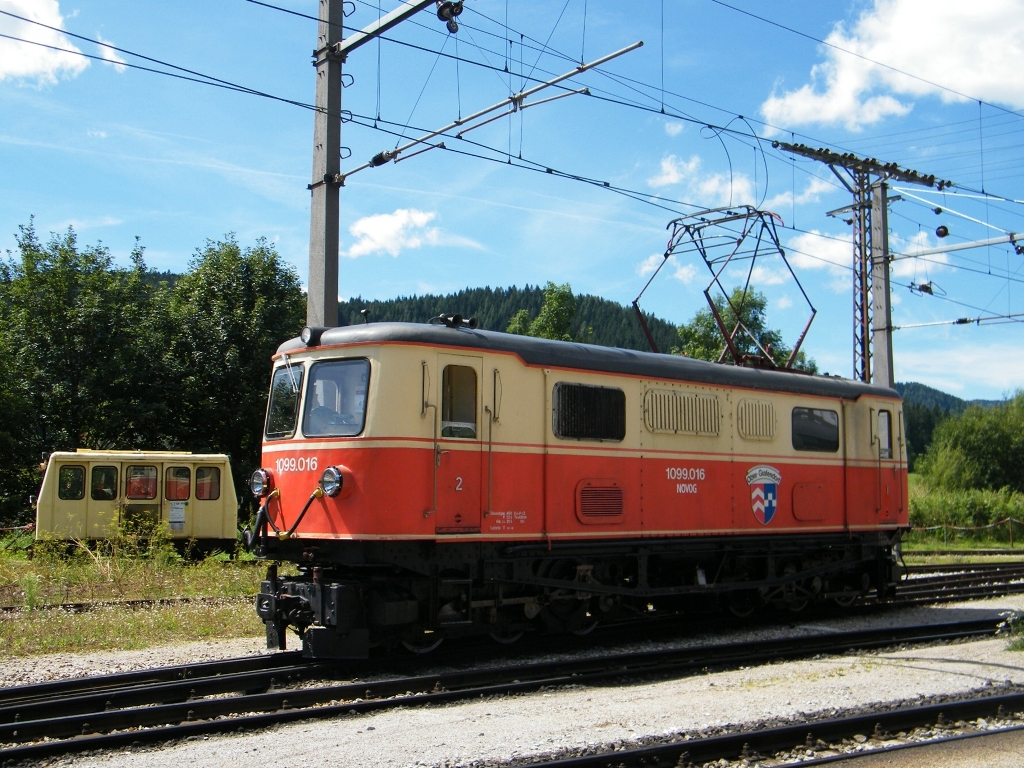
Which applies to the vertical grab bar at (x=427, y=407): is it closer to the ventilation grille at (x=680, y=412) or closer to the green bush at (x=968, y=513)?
the ventilation grille at (x=680, y=412)

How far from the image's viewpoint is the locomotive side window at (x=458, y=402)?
31.4 feet

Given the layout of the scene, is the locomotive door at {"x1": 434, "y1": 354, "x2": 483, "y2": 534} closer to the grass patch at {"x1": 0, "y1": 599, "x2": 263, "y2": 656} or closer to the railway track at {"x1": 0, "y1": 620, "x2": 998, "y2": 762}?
the railway track at {"x1": 0, "y1": 620, "x2": 998, "y2": 762}

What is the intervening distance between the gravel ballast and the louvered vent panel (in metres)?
2.19

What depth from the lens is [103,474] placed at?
20.3 metres

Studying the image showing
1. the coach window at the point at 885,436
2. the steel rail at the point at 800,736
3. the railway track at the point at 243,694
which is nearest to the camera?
the steel rail at the point at 800,736

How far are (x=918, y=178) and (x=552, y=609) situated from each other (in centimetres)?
2163

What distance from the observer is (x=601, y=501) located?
10.8 m

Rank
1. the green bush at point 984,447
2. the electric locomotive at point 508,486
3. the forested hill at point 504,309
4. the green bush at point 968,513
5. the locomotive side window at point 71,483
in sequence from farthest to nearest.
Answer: the forested hill at point 504,309 < the green bush at point 984,447 < the green bush at point 968,513 < the locomotive side window at point 71,483 < the electric locomotive at point 508,486

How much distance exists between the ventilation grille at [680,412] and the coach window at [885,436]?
13.2 feet

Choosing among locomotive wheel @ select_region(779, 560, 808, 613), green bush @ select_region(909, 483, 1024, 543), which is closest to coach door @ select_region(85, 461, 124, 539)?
locomotive wheel @ select_region(779, 560, 808, 613)

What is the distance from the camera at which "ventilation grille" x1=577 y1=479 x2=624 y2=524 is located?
34.9ft

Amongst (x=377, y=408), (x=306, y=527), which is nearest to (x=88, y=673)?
(x=306, y=527)

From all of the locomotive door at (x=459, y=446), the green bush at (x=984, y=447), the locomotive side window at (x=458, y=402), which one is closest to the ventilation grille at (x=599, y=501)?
the locomotive door at (x=459, y=446)

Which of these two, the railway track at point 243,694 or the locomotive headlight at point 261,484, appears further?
the locomotive headlight at point 261,484
